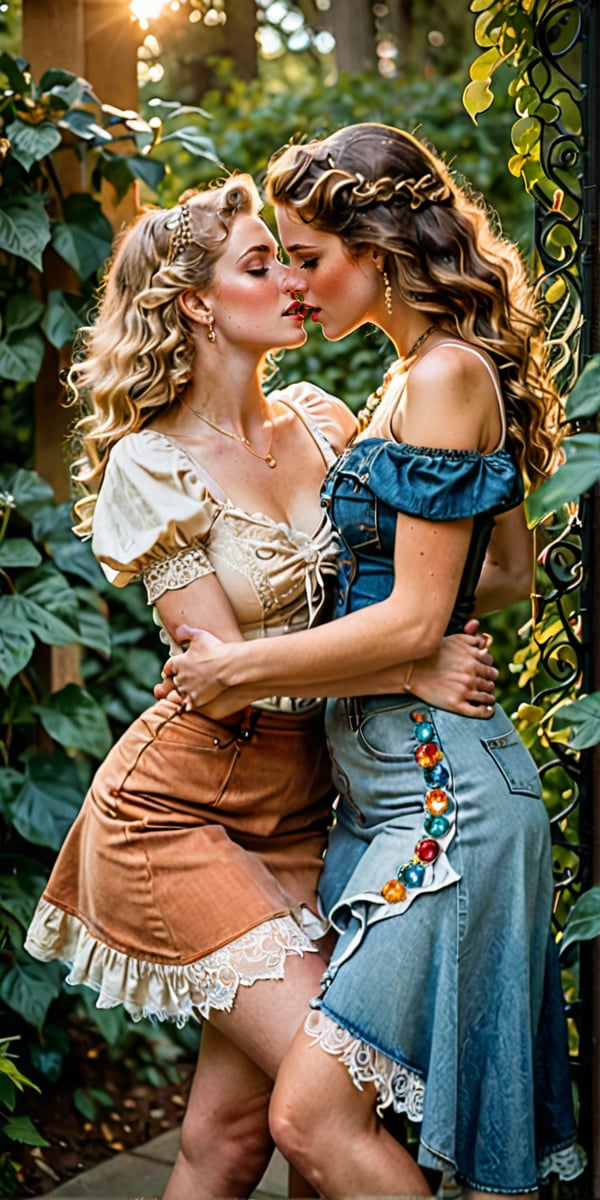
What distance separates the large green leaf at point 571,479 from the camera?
1.56 m

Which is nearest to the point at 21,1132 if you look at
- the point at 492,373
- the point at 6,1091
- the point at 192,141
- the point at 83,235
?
the point at 6,1091

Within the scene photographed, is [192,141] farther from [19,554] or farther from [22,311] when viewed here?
[19,554]

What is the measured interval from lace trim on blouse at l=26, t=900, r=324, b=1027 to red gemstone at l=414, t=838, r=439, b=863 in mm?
265

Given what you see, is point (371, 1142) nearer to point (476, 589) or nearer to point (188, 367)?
point (476, 589)

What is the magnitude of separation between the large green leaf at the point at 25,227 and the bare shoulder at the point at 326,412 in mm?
838

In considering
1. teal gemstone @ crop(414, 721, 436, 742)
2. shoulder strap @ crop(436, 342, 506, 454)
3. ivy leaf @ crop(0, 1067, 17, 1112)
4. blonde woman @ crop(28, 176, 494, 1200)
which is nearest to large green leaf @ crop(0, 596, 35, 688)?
blonde woman @ crop(28, 176, 494, 1200)

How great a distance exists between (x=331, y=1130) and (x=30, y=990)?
1.34m

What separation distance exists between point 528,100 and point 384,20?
35.5 ft

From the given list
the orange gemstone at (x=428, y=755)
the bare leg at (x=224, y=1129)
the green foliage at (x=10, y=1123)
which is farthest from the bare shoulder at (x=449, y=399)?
the green foliage at (x=10, y=1123)

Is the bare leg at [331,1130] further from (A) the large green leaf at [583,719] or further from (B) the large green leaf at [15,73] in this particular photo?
(B) the large green leaf at [15,73]

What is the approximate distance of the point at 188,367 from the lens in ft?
7.73

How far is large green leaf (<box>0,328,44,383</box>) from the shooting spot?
3.19 m

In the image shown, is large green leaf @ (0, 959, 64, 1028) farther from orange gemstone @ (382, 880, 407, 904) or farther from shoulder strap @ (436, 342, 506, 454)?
shoulder strap @ (436, 342, 506, 454)

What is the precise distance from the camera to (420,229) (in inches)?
83.0
